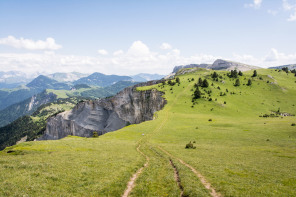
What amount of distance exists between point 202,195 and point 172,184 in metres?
4.67

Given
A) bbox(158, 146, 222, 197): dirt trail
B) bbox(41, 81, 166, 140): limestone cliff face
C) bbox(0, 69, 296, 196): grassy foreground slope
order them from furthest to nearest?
bbox(41, 81, 166, 140): limestone cliff face < bbox(0, 69, 296, 196): grassy foreground slope < bbox(158, 146, 222, 197): dirt trail

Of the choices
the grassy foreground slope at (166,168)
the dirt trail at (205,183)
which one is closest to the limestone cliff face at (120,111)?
the grassy foreground slope at (166,168)

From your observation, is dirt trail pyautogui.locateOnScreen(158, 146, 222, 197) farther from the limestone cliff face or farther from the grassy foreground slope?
the limestone cliff face

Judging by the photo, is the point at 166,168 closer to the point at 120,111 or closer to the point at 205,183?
the point at 205,183

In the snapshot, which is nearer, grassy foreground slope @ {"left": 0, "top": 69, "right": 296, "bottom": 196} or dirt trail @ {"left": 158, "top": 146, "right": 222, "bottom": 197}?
dirt trail @ {"left": 158, "top": 146, "right": 222, "bottom": 197}

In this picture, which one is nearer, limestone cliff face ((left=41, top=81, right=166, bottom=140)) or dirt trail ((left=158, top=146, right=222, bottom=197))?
dirt trail ((left=158, top=146, right=222, bottom=197))

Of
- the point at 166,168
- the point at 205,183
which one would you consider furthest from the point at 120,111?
the point at 205,183

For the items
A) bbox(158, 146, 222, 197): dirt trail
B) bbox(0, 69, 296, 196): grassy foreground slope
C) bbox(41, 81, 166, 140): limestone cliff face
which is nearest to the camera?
bbox(158, 146, 222, 197): dirt trail

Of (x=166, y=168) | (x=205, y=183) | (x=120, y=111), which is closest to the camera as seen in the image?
(x=205, y=183)

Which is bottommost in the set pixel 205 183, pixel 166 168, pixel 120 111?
pixel 120 111

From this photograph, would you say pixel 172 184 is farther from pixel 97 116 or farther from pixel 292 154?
pixel 97 116

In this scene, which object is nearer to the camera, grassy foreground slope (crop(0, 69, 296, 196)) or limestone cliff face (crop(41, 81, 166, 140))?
grassy foreground slope (crop(0, 69, 296, 196))

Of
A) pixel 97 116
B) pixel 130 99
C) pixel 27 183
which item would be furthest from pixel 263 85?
pixel 27 183

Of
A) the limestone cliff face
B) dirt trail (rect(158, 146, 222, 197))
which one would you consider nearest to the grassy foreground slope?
dirt trail (rect(158, 146, 222, 197))
